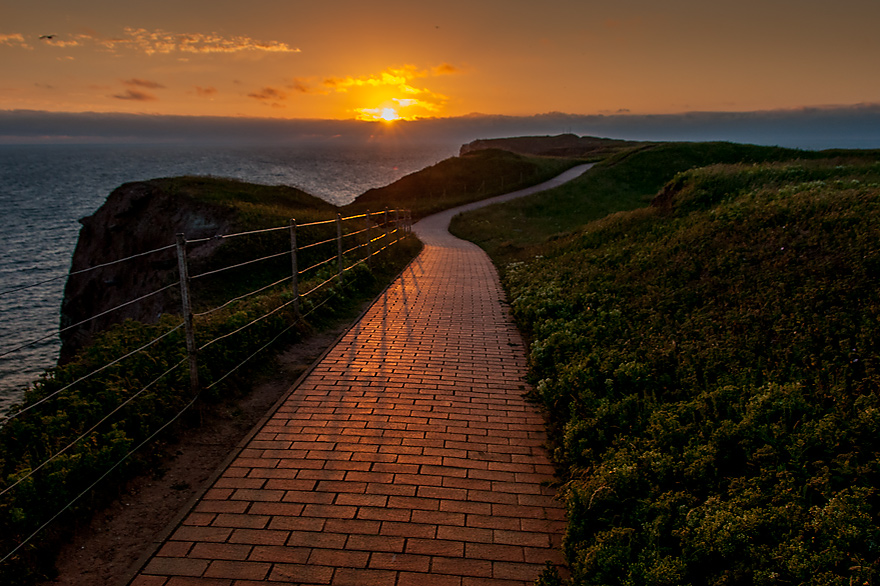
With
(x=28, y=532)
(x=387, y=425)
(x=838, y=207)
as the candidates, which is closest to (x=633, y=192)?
(x=838, y=207)

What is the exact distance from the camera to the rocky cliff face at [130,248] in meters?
21.5

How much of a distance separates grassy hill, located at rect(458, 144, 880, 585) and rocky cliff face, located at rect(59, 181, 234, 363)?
53.3ft

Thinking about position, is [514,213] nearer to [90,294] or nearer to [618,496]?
[90,294]

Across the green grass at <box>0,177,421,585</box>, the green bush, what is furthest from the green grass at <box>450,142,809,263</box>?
the green grass at <box>0,177,421,585</box>

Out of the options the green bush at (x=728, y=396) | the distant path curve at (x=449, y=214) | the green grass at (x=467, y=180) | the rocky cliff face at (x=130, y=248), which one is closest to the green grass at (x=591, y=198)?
the distant path curve at (x=449, y=214)

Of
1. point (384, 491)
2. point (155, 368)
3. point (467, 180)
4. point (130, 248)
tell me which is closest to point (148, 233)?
point (130, 248)

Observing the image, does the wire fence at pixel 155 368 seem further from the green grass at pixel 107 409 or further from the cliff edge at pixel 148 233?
→ the cliff edge at pixel 148 233

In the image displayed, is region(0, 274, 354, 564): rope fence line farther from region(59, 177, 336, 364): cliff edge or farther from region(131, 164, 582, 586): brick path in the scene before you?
region(59, 177, 336, 364): cliff edge

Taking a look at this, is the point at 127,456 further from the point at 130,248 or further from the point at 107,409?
the point at 130,248

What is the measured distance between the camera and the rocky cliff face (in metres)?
21.5

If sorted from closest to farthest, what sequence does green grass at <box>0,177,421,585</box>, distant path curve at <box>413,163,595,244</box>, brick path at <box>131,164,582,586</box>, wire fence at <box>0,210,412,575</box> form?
brick path at <box>131,164,582,586</box>, green grass at <box>0,177,421,585</box>, wire fence at <box>0,210,412,575</box>, distant path curve at <box>413,163,595,244</box>

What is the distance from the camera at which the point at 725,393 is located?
5000mm

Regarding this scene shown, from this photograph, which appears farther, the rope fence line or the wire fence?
the wire fence

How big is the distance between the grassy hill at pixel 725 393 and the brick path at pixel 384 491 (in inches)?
16.0
